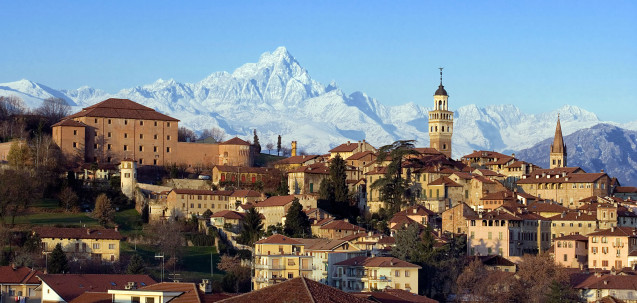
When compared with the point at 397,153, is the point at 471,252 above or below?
below

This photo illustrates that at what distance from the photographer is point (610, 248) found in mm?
75062

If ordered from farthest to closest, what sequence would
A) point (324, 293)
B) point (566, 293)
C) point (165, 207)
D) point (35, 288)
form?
point (165, 207)
point (566, 293)
point (35, 288)
point (324, 293)

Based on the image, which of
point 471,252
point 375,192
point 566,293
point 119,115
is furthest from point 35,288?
point 119,115

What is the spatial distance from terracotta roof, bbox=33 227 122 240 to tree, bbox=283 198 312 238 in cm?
1138

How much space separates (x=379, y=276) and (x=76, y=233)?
19.8 metres

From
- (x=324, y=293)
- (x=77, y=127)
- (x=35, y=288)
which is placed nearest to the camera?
(x=324, y=293)

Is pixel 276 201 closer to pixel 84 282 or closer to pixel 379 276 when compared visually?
pixel 379 276

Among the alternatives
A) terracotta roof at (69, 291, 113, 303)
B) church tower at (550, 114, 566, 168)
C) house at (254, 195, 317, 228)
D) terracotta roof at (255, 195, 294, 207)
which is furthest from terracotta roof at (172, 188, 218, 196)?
terracotta roof at (69, 291, 113, 303)

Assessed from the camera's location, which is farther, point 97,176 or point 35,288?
point 97,176

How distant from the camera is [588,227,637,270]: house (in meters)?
74.8

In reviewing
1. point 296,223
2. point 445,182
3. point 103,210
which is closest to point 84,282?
point 296,223

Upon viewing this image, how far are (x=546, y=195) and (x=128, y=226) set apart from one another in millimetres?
31503

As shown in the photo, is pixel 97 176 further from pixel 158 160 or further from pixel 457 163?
pixel 457 163

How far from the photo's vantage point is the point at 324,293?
39.0 m
